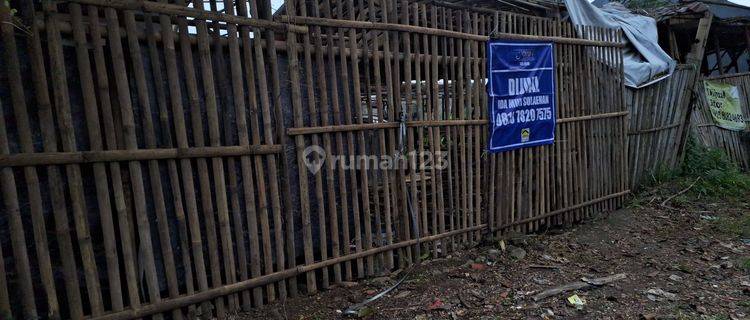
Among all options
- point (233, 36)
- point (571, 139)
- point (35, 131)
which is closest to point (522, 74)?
point (571, 139)

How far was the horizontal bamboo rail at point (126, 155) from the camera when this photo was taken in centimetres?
237

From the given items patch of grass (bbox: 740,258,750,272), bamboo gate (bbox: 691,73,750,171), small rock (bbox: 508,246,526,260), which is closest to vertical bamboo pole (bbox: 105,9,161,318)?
small rock (bbox: 508,246,526,260)

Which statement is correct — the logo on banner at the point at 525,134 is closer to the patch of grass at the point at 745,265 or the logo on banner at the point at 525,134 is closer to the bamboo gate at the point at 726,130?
the patch of grass at the point at 745,265

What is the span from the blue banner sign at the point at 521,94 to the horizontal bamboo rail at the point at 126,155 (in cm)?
246

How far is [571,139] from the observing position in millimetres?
5359

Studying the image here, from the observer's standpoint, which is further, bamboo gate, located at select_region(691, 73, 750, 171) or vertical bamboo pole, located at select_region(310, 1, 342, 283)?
bamboo gate, located at select_region(691, 73, 750, 171)

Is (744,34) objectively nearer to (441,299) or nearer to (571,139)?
(571,139)

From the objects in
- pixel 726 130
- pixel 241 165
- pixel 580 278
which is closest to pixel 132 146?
pixel 241 165

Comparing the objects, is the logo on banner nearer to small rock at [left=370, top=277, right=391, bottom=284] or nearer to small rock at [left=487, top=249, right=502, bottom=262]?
small rock at [left=487, top=249, right=502, bottom=262]

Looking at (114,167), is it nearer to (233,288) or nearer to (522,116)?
(233,288)

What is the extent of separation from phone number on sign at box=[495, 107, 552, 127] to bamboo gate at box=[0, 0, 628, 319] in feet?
0.78

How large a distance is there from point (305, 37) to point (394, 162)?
132cm

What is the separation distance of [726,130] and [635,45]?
3738 mm

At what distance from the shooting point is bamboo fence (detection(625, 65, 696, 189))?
643cm
